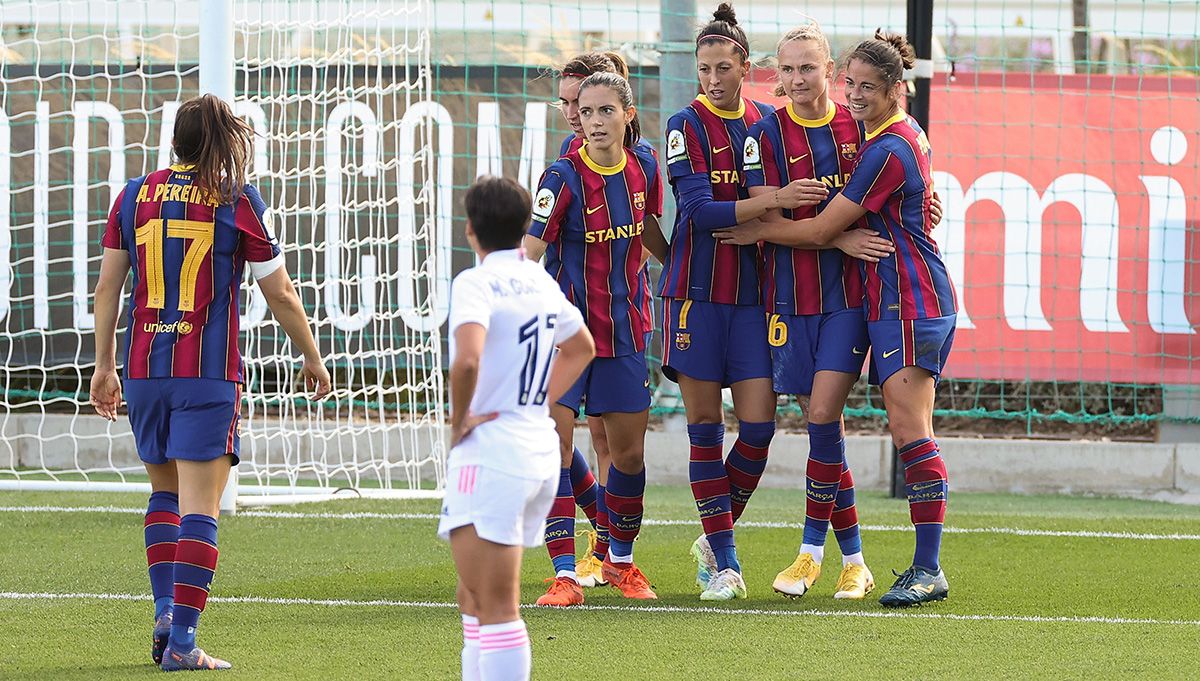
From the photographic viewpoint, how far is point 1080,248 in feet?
34.0

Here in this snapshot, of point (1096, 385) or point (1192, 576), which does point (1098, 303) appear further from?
point (1192, 576)

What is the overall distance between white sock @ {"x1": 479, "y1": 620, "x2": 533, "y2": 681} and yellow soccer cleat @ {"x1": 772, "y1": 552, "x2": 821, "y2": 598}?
2.44 meters

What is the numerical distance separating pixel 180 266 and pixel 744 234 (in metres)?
2.11

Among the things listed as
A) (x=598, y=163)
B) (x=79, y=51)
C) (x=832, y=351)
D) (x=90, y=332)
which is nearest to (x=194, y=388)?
(x=598, y=163)

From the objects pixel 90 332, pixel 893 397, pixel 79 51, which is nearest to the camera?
pixel 893 397

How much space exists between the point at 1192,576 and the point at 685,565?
79.8 inches

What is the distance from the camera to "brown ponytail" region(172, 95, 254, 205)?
15.7 feet

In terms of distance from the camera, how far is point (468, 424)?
146 inches

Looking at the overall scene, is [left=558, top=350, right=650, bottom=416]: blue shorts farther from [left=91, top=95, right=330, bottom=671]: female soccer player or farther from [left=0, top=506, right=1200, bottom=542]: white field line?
[left=0, top=506, right=1200, bottom=542]: white field line

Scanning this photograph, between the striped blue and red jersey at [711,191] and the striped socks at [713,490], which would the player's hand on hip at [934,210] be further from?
the striped socks at [713,490]

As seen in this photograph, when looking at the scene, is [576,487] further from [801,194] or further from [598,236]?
[801,194]

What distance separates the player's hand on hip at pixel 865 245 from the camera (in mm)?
5793

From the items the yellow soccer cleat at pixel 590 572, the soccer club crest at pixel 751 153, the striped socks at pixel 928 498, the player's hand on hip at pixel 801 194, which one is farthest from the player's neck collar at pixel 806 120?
the yellow soccer cleat at pixel 590 572

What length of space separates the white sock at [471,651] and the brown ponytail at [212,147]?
64.9 inches
